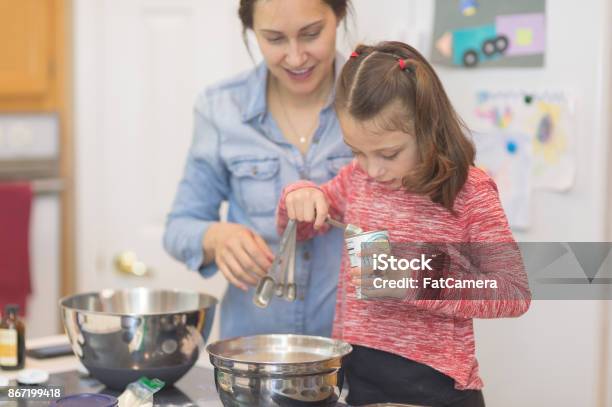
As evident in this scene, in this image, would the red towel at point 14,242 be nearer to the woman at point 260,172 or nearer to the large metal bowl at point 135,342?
the woman at point 260,172

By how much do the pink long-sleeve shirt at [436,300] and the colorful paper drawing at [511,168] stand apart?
880 millimetres

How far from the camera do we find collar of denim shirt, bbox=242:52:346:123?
1739 mm

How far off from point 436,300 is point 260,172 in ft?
1.85

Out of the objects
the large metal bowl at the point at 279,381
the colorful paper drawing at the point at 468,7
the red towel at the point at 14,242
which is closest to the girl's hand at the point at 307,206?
the large metal bowl at the point at 279,381

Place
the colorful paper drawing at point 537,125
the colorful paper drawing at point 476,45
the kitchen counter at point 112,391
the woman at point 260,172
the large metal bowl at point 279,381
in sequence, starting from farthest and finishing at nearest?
the colorful paper drawing at point 476,45, the colorful paper drawing at point 537,125, the woman at point 260,172, the kitchen counter at point 112,391, the large metal bowl at point 279,381

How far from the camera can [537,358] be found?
2225mm

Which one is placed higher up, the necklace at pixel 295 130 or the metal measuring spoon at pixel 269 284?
the necklace at pixel 295 130

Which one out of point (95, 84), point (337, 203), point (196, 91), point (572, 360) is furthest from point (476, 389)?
point (95, 84)

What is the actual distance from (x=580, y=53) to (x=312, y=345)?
43.4 inches

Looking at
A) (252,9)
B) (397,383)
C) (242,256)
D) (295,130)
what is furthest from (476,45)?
(397,383)

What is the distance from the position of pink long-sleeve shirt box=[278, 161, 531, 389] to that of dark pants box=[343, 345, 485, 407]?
0.02 metres

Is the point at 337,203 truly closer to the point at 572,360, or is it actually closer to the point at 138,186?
the point at 572,360

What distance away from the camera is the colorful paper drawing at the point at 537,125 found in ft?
7.08

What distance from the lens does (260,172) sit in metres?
1.74
